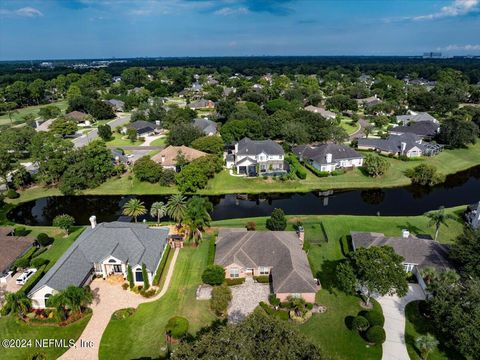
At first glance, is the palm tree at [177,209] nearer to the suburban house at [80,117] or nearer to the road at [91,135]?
the road at [91,135]

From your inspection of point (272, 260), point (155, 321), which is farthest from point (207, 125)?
point (155, 321)

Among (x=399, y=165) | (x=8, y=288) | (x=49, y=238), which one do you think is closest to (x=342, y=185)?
(x=399, y=165)

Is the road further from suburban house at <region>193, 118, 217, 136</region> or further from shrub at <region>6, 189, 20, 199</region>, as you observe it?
shrub at <region>6, 189, 20, 199</region>

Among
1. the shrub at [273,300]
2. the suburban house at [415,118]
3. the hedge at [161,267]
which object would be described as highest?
the suburban house at [415,118]

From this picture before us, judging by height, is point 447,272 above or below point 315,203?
above

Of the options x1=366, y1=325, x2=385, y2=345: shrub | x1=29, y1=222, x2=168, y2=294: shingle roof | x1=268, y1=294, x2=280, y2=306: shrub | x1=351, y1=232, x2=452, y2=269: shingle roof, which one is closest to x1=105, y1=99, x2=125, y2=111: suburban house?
x1=29, y1=222, x2=168, y2=294: shingle roof

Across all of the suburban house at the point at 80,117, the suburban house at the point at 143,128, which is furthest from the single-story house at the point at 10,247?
the suburban house at the point at 80,117

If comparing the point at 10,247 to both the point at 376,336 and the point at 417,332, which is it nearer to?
the point at 376,336

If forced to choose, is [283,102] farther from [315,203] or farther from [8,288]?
[8,288]
